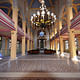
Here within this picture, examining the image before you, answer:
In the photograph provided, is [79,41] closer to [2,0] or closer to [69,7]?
[69,7]

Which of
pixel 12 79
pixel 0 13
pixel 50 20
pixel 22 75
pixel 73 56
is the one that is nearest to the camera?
pixel 12 79

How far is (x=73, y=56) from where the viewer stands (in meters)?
6.91

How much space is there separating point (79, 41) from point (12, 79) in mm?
18809

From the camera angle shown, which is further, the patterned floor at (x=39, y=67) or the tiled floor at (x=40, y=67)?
the patterned floor at (x=39, y=67)

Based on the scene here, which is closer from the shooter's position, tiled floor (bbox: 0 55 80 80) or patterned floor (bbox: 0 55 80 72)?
tiled floor (bbox: 0 55 80 80)

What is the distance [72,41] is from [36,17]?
581cm

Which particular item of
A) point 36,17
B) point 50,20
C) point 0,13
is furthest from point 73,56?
point 0,13

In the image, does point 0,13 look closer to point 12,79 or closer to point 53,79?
point 12,79

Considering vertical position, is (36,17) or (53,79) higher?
(36,17)

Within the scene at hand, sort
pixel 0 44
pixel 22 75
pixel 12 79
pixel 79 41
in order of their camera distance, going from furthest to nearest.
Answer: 1. pixel 79 41
2. pixel 0 44
3. pixel 22 75
4. pixel 12 79

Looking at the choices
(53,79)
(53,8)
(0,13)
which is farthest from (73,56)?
(53,8)

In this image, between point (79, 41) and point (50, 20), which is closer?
point (50, 20)

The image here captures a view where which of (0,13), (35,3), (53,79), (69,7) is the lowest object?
(53,79)

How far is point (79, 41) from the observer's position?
17.5m
